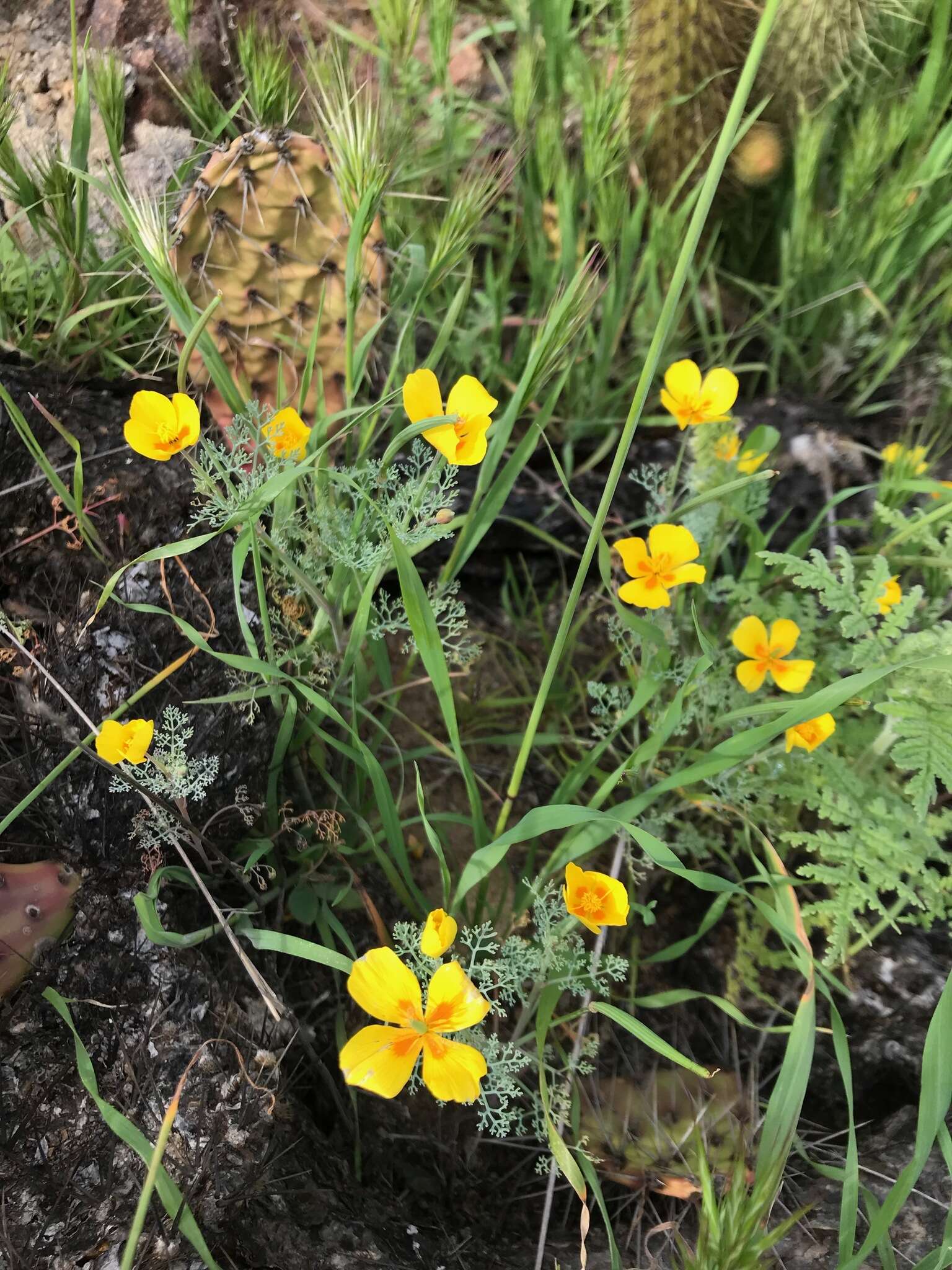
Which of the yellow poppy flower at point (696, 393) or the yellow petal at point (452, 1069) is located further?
the yellow poppy flower at point (696, 393)

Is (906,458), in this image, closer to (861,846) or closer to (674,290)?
(861,846)

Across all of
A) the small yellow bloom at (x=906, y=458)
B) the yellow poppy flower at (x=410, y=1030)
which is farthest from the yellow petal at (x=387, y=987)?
the small yellow bloom at (x=906, y=458)

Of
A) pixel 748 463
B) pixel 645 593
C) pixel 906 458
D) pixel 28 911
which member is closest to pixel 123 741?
pixel 28 911

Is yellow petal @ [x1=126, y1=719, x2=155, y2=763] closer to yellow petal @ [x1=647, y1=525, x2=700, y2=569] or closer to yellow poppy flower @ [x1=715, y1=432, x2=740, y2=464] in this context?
yellow petal @ [x1=647, y1=525, x2=700, y2=569]

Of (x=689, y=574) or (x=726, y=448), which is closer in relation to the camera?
(x=689, y=574)

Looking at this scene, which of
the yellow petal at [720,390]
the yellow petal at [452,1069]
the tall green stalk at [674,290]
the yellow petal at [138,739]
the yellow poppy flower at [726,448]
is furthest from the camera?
the yellow poppy flower at [726,448]

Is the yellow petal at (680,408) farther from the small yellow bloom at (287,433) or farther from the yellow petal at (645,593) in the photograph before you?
the small yellow bloom at (287,433)
